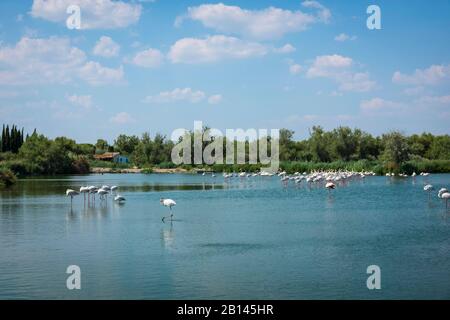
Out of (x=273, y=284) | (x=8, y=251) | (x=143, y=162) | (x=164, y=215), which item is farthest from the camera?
(x=143, y=162)

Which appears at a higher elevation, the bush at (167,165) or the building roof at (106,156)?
the building roof at (106,156)

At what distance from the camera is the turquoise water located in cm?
1180

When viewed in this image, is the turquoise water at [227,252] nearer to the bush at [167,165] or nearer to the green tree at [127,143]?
the bush at [167,165]

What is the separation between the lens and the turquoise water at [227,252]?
1180cm

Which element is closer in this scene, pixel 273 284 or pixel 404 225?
pixel 273 284

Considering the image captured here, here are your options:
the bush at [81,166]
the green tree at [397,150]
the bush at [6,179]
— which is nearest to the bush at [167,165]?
the bush at [81,166]

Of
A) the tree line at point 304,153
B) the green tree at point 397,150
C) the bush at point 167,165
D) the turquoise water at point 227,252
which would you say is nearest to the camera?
the turquoise water at point 227,252

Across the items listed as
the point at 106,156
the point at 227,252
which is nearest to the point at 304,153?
the point at 106,156

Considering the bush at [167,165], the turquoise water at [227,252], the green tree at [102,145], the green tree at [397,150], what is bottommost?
the turquoise water at [227,252]

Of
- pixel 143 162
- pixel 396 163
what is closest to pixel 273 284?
pixel 396 163

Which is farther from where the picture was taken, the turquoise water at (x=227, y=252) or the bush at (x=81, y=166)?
the bush at (x=81, y=166)
